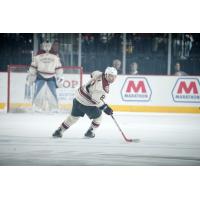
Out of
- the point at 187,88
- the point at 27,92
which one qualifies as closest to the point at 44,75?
the point at 27,92

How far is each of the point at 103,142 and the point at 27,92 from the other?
72cm

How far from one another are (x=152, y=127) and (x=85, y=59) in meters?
0.77

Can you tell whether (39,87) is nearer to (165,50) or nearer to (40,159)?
(40,159)

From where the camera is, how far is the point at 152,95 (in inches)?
234

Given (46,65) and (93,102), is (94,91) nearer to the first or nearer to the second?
(93,102)

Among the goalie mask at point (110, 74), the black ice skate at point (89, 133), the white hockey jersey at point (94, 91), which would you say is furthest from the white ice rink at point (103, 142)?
the goalie mask at point (110, 74)

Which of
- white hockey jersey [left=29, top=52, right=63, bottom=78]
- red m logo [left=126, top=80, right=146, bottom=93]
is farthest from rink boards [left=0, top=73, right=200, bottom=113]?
white hockey jersey [left=29, top=52, right=63, bottom=78]

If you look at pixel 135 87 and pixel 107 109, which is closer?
pixel 107 109

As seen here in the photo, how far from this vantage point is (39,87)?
5.99 meters

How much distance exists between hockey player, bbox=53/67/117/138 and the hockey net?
63 mm

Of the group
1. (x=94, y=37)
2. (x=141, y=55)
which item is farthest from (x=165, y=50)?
(x=94, y=37)

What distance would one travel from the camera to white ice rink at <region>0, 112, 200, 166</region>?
231 inches

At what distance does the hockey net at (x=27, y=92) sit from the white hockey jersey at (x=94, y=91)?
63 millimetres

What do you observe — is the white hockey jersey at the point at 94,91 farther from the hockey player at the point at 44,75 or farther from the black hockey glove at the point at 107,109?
the hockey player at the point at 44,75
